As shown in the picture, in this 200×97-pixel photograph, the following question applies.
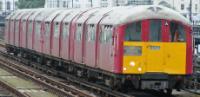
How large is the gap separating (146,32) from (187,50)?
1.26 meters

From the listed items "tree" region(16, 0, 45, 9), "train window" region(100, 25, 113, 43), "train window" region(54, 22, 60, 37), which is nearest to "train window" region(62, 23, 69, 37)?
"train window" region(54, 22, 60, 37)

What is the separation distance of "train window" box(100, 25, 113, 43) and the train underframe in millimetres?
956

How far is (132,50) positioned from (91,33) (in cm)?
334

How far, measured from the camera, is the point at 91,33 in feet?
71.4

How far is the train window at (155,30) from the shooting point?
18875 millimetres

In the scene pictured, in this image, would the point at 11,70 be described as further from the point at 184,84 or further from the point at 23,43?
the point at 184,84

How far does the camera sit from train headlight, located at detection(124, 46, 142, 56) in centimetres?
1867

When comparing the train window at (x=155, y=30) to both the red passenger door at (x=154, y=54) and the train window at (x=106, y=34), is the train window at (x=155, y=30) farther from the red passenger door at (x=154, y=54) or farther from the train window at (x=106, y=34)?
the train window at (x=106, y=34)

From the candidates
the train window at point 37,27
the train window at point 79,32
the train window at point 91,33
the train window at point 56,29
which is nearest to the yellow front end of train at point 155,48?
the train window at point 91,33

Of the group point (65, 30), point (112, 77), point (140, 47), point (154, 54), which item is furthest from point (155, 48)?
point (65, 30)

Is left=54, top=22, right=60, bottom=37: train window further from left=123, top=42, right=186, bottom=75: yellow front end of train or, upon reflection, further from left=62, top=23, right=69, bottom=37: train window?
left=123, top=42, right=186, bottom=75: yellow front end of train

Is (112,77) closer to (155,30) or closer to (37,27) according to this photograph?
(155,30)

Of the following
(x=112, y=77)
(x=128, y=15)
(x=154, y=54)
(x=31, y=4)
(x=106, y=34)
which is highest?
(x=31, y=4)

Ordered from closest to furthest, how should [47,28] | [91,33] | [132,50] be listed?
1. [132,50]
2. [91,33]
3. [47,28]
